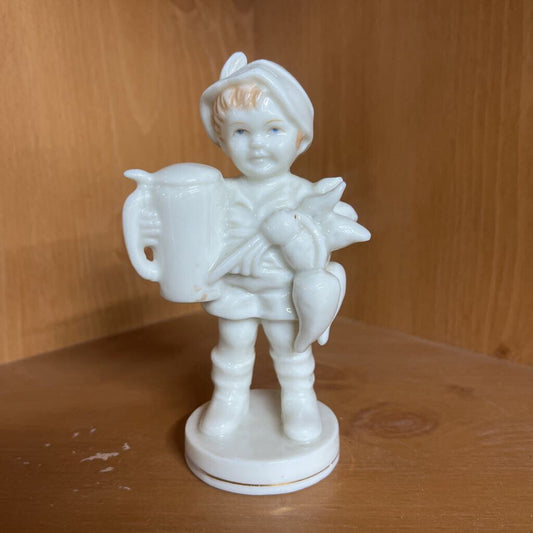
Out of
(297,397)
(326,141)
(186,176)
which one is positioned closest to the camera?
(186,176)

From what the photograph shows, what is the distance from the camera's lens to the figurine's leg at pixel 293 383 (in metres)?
0.84

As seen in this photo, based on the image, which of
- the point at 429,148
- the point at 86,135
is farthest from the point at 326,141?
the point at 86,135

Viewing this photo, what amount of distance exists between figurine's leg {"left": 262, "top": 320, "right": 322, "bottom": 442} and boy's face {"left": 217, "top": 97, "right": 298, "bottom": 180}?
0.70 feet

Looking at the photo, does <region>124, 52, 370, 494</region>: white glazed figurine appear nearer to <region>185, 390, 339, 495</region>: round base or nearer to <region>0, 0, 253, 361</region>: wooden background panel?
<region>185, 390, 339, 495</region>: round base

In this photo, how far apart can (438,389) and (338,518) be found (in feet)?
1.36

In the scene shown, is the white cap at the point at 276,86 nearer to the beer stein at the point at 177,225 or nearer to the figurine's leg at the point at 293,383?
the beer stein at the point at 177,225

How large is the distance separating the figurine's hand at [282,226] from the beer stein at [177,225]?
7 cm

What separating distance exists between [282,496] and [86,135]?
2.71 ft

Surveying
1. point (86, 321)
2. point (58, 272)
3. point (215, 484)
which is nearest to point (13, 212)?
point (58, 272)

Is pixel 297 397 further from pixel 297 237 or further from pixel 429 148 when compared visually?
pixel 429 148

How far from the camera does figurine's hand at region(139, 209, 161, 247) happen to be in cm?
76

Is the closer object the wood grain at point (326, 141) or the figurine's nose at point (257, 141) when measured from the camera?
the figurine's nose at point (257, 141)

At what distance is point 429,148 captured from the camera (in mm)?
1210

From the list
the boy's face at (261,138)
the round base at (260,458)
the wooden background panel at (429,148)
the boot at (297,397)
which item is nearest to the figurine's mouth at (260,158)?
the boy's face at (261,138)
